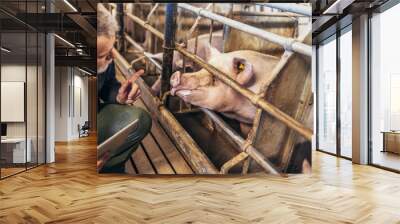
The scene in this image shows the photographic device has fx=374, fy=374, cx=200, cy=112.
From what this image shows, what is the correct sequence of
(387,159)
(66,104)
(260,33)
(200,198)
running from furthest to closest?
(66,104)
(387,159)
(260,33)
(200,198)

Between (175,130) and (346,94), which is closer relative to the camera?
(175,130)

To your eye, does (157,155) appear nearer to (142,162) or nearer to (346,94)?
(142,162)

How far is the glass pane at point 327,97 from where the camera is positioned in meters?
9.80

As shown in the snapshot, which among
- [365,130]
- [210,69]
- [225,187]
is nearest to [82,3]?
[210,69]

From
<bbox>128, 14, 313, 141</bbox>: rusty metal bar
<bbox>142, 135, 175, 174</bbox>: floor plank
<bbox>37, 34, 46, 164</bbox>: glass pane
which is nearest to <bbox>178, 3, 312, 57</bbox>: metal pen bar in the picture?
<bbox>128, 14, 313, 141</bbox>: rusty metal bar

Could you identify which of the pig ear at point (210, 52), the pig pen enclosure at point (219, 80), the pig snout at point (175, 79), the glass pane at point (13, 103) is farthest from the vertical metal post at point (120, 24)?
the glass pane at point (13, 103)

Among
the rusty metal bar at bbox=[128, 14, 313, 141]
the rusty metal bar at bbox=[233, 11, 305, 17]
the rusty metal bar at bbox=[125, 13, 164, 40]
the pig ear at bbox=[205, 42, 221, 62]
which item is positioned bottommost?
the rusty metal bar at bbox=[128, 14, 313, 141]

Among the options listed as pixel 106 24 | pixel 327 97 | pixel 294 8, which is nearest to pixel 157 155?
pixel 106 24

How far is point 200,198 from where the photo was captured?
4613 millimetres

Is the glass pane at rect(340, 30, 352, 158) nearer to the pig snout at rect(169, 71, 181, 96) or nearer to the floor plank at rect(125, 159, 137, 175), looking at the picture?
the pig snout at rect(169, 71, 181, 96)

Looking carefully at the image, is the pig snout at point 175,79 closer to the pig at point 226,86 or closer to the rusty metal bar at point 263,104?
the pig at point 226,86

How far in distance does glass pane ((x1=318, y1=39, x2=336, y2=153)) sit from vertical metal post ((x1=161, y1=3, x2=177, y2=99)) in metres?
5.23

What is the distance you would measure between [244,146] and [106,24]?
119 inches

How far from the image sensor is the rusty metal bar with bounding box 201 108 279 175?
6.09 metres
